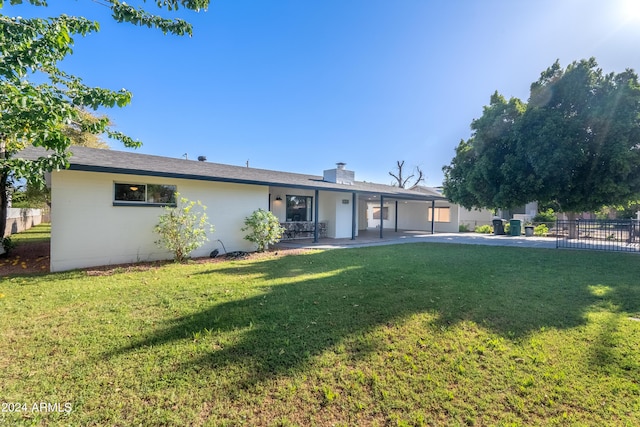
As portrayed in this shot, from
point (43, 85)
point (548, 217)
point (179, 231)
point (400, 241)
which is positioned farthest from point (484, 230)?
point (43, 85)

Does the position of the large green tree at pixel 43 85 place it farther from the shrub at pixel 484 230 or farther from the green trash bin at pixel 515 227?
the shrub at pixel 484 230

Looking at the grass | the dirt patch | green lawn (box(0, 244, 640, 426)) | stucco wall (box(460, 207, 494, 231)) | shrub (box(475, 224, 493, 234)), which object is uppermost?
Answer: stucco wall (box(460, 207, 494, 231))

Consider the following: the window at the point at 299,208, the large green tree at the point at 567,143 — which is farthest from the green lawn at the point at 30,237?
the large green tree at the point at 567,143

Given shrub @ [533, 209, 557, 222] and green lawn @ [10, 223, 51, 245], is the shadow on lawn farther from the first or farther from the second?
shrub @ [533, 209, 557, 222]

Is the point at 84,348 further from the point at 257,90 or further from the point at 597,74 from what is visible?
the point at 597,74

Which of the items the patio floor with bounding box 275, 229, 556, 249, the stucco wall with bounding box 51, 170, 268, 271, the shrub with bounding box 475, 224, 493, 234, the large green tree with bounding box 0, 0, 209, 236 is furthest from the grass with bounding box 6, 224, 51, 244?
the shrub with bounding box 475, 224, 493, 234

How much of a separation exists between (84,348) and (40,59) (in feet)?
14.1

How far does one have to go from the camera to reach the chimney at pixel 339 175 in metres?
17.2

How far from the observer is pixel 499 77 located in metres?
12.6

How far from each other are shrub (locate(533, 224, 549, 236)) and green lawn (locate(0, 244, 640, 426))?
15.1 metres

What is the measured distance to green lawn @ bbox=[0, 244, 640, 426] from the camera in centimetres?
242

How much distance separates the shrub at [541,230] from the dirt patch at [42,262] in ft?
55.4

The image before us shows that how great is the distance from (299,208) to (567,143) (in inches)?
473

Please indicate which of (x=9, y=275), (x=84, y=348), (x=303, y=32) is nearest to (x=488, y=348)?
(x=84, y=348)
